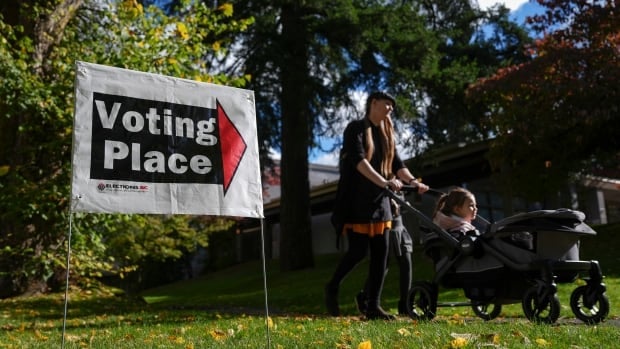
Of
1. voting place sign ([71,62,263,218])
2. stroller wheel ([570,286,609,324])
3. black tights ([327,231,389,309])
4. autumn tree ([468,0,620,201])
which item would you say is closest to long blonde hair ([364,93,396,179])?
black tights ([327,231,389,309])

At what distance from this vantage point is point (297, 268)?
1841cm

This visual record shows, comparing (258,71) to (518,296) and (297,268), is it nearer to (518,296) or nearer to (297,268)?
(297,268)

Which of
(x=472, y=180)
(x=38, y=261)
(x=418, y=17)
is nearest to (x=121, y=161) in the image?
(x=38, y=261)

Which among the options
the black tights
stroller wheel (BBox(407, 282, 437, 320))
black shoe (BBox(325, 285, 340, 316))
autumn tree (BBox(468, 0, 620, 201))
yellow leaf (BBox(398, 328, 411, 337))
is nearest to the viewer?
yellow leaf (BBox(398, 328, 411, 337))

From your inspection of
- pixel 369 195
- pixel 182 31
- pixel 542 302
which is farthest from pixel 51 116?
pixel 542 302

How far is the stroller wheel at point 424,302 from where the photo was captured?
5836mm

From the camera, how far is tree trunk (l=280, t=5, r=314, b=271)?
642 inches

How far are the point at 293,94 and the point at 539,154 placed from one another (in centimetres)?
610

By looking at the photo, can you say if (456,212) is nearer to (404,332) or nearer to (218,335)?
(404,332)

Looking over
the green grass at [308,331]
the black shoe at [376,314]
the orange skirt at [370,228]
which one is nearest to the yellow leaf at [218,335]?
the green grass at [308,331]

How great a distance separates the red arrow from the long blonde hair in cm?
220

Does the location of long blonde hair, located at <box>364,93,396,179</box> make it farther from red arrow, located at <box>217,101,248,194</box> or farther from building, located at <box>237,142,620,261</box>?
building, located at <box>237,142,620,261</box>

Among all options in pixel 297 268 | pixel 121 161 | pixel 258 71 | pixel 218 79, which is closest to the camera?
pixel 121 161

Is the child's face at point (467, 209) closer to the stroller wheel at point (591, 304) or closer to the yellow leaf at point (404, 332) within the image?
the stroller wheel at point (591, 304)
